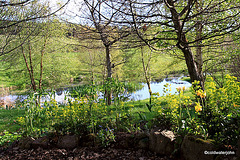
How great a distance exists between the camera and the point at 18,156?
283 cm

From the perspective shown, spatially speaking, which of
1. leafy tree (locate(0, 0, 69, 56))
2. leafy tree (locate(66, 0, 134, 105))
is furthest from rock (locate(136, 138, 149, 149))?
leafy tree (locate(0, 0, 69, 56))

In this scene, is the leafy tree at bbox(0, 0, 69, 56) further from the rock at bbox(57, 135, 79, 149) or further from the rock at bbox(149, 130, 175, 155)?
the rock at bbox(149, 130, 175, 155)

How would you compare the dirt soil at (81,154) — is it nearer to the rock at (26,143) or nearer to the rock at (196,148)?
the rock at (26,143)

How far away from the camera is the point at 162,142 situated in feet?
8.02

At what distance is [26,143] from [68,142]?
0.80 metres

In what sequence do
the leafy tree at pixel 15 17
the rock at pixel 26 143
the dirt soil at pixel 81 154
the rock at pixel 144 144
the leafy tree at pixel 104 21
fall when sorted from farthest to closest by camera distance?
the rock at pixel 26 143 → the leafy tree at pixel 104 21 → the rock at pixel 144 144 → the dirt soil at pixel 81 154 → the leafy tree at pixel 15 17

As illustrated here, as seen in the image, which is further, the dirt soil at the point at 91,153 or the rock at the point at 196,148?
the dirt soil at the point at 91,153

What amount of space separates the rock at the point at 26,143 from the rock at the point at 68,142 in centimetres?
53

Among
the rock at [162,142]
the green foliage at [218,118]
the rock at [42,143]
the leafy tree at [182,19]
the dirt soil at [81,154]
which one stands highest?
the leafy tree at [182,19]

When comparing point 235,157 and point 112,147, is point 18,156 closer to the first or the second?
point 112,147

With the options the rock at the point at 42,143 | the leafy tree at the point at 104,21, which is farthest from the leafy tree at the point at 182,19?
the rock at the point at 42,143

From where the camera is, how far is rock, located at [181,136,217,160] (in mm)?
2020

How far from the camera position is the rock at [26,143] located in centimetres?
310

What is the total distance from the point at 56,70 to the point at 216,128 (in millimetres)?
11629
